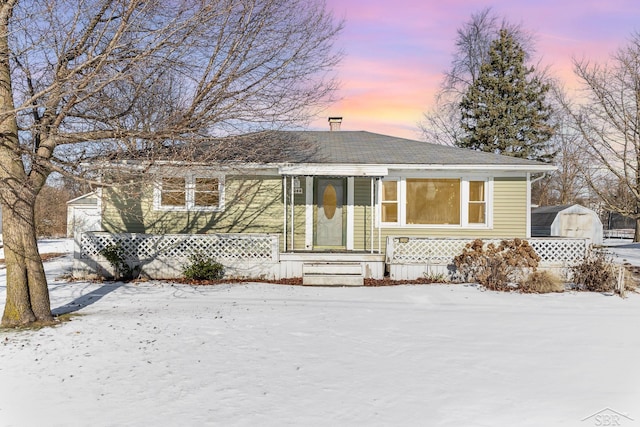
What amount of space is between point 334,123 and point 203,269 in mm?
9374

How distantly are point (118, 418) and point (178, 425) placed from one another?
0.59m

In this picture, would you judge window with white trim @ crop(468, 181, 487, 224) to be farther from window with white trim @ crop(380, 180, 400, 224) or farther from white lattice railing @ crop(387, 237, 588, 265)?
window with white trim @ crop(380, 180, 400, 224)

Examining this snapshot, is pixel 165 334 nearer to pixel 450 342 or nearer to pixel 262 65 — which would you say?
pixel 450 342

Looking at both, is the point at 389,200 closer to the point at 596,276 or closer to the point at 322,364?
the point at 596,276

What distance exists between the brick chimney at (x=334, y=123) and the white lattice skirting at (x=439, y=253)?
7.67 meters

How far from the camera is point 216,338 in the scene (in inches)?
254

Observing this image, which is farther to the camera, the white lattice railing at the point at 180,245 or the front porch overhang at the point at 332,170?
the front porch overhang at the point at 332,170

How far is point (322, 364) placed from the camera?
545 cm

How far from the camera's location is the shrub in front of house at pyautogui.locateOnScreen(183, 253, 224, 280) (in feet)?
36.8

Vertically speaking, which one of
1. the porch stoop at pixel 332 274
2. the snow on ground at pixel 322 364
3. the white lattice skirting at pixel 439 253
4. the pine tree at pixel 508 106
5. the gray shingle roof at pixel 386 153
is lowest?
the snow on ground at pixel 322 364

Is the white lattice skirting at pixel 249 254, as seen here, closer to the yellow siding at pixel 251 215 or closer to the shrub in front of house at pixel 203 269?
the shrub in front of house at pixel 203 269

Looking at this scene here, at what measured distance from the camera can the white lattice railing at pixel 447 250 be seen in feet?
38.8

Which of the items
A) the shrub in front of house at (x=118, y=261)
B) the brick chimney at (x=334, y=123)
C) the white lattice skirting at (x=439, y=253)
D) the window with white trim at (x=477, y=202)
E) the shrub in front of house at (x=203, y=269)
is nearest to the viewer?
the shrub in front of house at (x=203, y=269)

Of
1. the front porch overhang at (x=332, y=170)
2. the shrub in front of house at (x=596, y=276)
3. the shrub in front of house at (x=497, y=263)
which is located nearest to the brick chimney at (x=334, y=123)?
the front porch overhang at (x=332, y=170)
